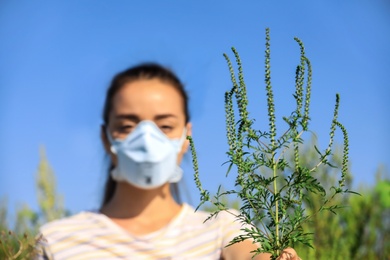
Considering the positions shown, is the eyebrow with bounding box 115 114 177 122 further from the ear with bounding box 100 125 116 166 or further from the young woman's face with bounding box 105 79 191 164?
the ear with bounding box 100 125 116 166

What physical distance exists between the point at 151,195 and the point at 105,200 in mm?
405

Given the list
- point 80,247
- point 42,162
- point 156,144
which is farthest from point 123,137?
point 42,162

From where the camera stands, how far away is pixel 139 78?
3566 millimetres

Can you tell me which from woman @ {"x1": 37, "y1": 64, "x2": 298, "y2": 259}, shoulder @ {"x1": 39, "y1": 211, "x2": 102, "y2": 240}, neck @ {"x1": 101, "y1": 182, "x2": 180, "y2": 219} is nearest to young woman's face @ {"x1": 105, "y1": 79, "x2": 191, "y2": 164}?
woman @ {"x1": 37, "y1": 64, "x2": 298, "y2": 259}

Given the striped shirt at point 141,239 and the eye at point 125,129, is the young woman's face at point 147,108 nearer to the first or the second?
the eye at point 125,129

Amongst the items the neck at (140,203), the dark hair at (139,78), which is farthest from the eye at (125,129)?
the neck at (140,203)

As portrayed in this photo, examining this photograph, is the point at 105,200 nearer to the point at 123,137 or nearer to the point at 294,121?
the point at 123,137

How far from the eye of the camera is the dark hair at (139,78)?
141 inches

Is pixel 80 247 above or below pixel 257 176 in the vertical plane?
below

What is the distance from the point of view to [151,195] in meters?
3.45

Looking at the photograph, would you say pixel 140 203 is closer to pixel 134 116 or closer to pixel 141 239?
pixel 141 239

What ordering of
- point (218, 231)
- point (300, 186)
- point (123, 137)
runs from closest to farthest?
point (300, 186) < point (218, 231) < point (123, 137)

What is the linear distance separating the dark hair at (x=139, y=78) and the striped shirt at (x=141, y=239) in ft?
0.79

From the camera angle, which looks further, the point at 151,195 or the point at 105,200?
the point at 105,200
